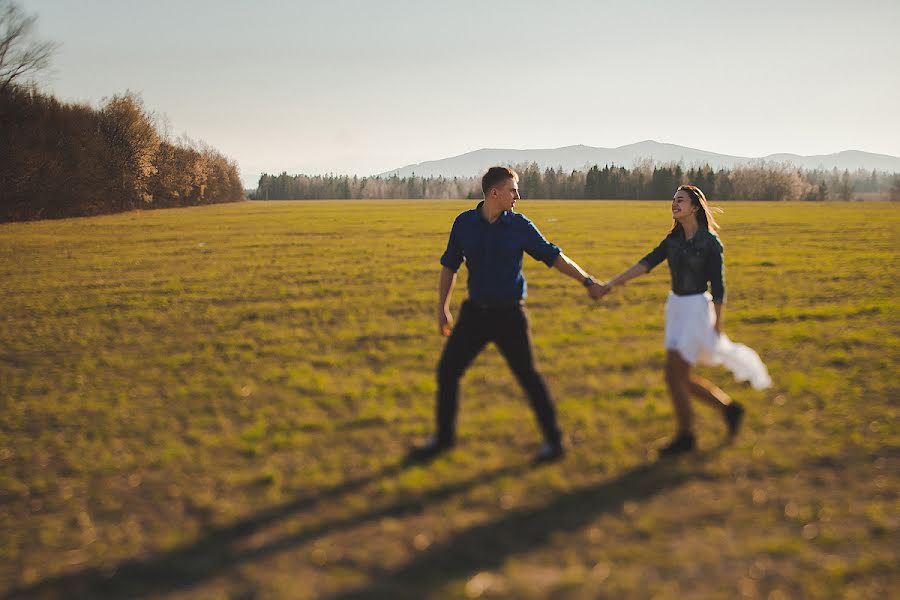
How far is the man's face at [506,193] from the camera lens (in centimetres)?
459

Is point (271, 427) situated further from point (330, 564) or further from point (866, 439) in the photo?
point (866, 439)

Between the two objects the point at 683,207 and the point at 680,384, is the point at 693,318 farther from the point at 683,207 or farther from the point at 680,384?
the point at 683,207

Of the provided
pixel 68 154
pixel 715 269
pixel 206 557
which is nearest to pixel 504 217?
pixel 715 269

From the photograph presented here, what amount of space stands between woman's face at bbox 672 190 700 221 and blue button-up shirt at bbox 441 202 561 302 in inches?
42.5

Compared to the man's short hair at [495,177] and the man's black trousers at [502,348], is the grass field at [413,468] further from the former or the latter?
the man's short hair at [495,177]

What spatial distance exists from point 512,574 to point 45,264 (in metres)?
20.2

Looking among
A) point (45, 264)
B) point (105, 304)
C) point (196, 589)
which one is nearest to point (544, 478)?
point (196, 589)

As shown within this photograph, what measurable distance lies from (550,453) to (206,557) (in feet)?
8.39

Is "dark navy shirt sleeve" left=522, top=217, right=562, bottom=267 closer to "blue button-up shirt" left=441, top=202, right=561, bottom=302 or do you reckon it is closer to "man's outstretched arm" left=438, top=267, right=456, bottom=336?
"blue button-up shirt" left=441, top=202, right=561, bottom=302

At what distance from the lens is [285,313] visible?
11.6 m

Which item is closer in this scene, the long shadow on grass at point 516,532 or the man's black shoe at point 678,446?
the long shadow on grass at point 516,532

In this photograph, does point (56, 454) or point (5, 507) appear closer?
point (5, 507)

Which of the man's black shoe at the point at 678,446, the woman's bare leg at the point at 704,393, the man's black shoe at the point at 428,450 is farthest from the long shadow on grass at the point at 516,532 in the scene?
the man's black shoe at the point at 428,450

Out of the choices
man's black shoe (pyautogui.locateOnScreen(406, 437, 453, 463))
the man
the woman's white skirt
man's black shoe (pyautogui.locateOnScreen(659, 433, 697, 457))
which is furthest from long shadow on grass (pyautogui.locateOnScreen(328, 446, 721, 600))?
man's black shoe (pyautogui.locateOnScreen(406, 437, 453, 463))
